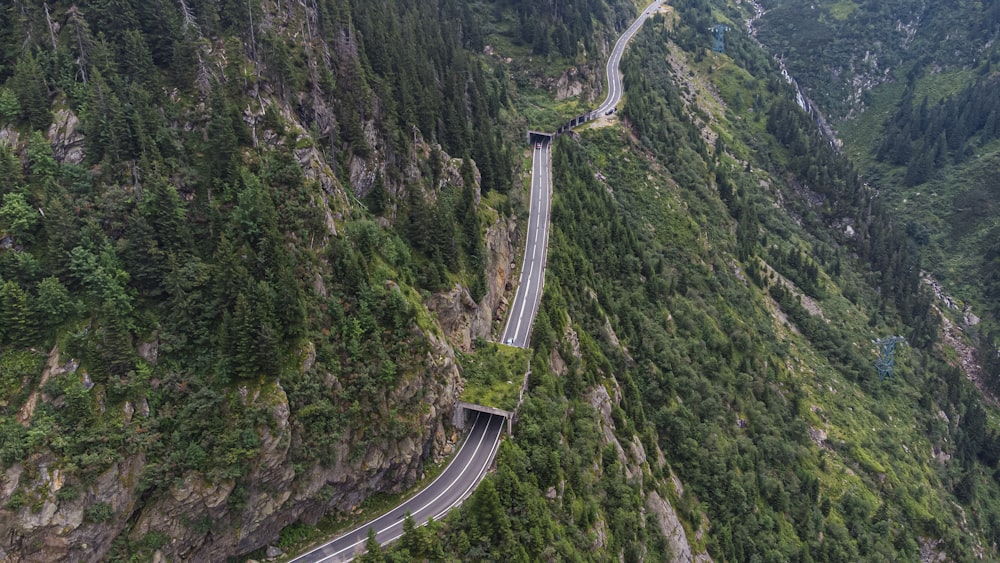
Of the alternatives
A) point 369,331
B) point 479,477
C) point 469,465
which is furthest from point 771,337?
point 369,331

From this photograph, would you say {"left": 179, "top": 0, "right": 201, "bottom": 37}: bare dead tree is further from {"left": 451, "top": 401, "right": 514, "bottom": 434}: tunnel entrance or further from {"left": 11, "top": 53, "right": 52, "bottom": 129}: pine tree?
{"left": 451, "top": 401, "right": 514, "bottom": 434}: tunnel entrance

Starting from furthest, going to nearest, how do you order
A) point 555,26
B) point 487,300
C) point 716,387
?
point 555,26, point 716,387, point 487,300

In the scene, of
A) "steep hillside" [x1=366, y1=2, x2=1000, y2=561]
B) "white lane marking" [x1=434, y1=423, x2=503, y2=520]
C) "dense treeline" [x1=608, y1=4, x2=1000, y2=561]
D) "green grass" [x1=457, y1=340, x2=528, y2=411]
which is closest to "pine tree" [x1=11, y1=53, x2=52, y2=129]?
"green grass" [x1=457, y1=340, x2=528, y2=411]

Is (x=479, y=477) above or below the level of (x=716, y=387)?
above

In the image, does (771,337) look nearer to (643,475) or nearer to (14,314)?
(643,475)

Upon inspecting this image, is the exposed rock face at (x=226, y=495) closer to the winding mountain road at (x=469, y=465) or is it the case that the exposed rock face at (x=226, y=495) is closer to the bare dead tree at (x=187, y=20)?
the winding mountain road at (x=469, y=465)

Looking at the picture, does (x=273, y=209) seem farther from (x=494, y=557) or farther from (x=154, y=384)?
(x=494, y=557)
